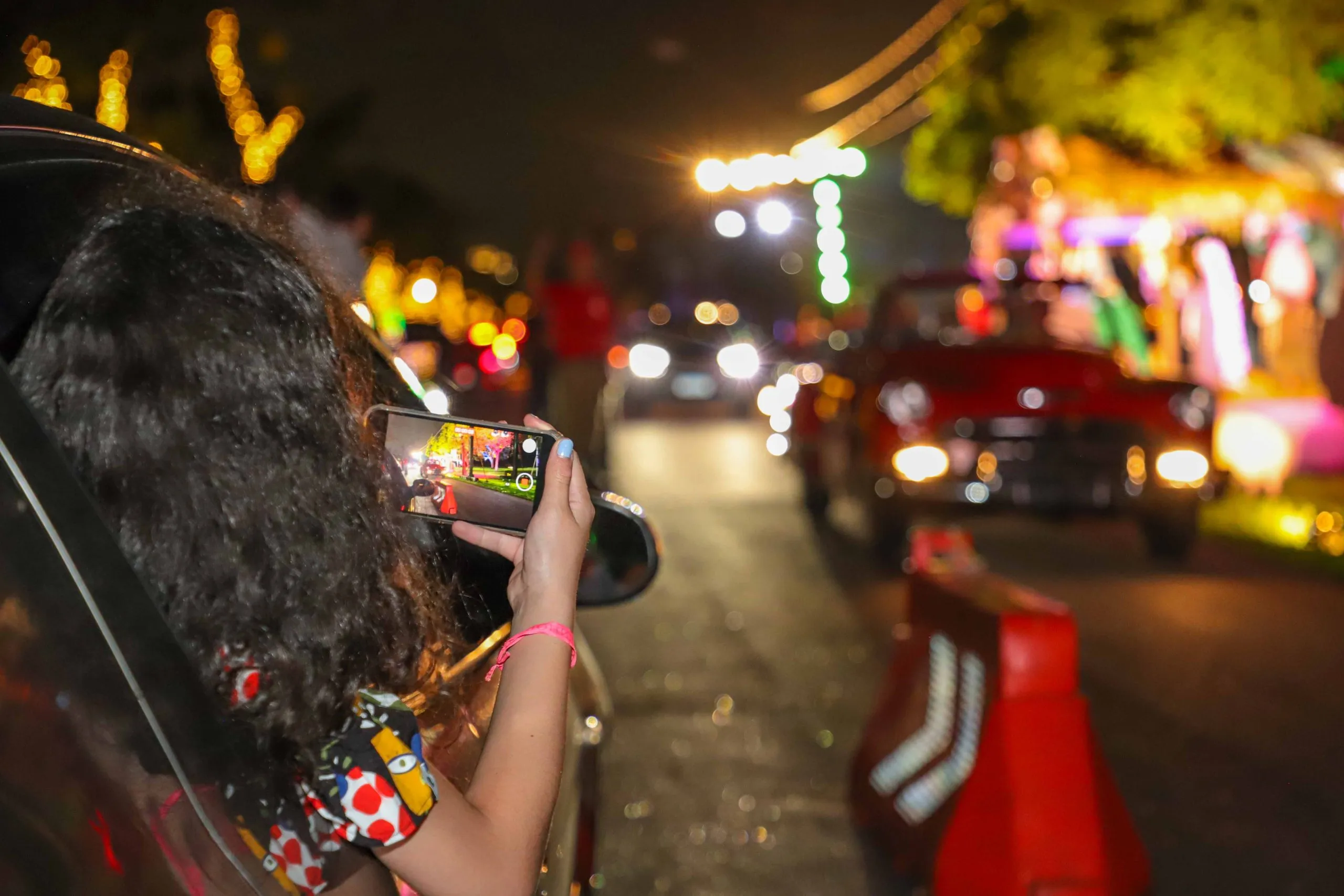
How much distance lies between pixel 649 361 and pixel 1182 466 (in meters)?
23.7

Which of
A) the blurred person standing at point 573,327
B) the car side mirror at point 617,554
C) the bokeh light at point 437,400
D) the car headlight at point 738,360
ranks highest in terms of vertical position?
the car headlight at point 738,360

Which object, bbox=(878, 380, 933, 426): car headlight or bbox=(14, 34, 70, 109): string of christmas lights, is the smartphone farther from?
bbox=(14, 34, 70, 109): string of christmas lights

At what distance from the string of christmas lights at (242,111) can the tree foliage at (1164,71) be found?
10299 millimetres

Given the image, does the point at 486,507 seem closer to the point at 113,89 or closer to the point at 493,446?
the point at 493,446

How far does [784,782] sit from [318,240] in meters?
3.10

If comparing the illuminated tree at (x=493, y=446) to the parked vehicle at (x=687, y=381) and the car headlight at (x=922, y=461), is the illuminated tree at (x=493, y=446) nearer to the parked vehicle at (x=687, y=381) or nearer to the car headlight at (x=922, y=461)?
the car headlight at (x=922, y=461)

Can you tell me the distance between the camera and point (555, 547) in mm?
1806

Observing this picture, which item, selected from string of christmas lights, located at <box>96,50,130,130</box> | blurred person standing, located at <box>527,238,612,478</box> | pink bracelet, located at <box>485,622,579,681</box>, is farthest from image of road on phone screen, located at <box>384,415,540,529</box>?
string of christmas lights, located at <box>96,50,130,130</box>

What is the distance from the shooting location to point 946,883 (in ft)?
11.2

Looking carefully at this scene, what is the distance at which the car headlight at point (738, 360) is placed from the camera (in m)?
29.2

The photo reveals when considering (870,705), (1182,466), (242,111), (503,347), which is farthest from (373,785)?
(242,111)

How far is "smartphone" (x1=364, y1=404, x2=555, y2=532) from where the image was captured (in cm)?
184

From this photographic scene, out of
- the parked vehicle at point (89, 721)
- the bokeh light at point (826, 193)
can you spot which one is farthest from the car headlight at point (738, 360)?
the parked vehicle at point (89, 721)

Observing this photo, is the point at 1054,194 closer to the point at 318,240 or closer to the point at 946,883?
the point at 946,883
